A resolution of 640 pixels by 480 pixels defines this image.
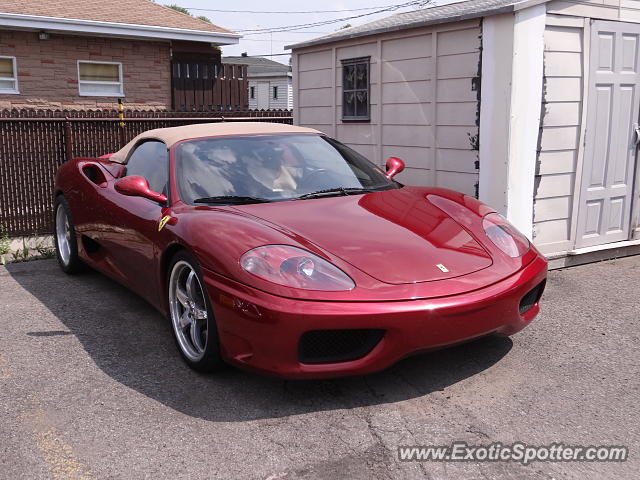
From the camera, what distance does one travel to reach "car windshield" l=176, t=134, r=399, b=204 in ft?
13.3

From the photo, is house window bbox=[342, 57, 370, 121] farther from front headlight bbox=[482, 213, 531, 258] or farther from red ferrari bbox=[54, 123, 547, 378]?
front headlight bbox=[482, 213, 531, 258]

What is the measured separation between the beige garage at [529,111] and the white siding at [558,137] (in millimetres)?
11

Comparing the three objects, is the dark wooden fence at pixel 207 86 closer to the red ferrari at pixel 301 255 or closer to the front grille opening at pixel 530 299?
the red ferrari at pixel 301 255

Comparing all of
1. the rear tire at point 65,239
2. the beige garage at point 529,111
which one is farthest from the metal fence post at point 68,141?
the beige garage at point 529,111

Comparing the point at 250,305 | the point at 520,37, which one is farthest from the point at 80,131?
the point at 250,305

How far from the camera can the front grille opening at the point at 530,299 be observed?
3.65 meters

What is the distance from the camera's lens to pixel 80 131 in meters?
8.73

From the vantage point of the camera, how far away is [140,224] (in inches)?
168

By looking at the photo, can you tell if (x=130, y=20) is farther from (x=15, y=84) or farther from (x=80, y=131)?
(x=80, y=131)

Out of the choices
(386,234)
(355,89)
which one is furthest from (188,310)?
(355,89)

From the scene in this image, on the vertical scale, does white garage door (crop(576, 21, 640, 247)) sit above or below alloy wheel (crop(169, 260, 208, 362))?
above

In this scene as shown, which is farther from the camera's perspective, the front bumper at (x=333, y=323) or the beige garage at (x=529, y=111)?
the beige garage at (x=529, y=111)

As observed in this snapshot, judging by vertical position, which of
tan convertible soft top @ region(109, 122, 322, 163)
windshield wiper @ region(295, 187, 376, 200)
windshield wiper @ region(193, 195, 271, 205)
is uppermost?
tan convertible soft top @ region(109, 122, 322, 163)

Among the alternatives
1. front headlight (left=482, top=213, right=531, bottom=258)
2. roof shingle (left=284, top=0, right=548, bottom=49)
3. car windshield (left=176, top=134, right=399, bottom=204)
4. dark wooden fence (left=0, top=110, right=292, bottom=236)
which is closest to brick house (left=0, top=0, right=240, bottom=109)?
dark wooden fence (left=0, top=110, right=292, bottom=236)
